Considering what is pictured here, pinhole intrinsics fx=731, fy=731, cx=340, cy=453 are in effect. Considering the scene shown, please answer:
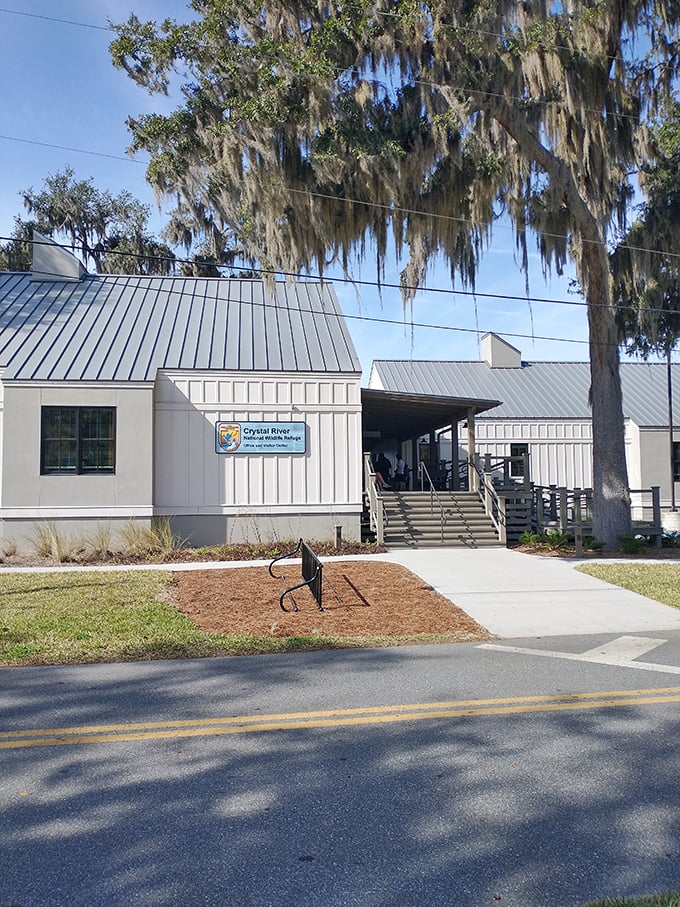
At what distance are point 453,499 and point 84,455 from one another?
9.60 metres

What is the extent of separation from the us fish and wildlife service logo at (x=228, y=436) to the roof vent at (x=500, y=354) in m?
21.3

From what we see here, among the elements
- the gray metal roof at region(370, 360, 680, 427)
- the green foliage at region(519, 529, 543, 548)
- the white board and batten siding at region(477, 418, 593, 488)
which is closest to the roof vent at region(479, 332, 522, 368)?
the gray metal roof at region(370, 360, 680, 427)

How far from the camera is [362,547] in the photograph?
17.5 metres

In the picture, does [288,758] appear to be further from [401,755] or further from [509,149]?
[509,149]

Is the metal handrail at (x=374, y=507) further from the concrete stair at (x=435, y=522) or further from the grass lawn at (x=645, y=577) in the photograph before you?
the grass lawn at (x=645, y=577)

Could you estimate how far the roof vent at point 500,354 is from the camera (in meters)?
36.7

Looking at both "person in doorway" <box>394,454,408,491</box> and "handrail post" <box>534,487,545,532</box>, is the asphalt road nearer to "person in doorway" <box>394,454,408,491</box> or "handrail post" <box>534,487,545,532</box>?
"handrail post" <box>534,487,545,532</box>

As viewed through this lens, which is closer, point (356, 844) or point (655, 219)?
point (356, 844)

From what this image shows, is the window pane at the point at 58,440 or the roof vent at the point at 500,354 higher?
the roof vent at the point at 500,354

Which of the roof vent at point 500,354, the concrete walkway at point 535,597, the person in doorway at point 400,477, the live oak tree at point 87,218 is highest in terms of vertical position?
the live oak tree at point 87,218

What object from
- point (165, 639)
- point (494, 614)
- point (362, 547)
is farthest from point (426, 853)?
point (362, 547)

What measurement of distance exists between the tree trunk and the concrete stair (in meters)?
2.84

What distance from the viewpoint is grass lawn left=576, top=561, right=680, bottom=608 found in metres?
10.8

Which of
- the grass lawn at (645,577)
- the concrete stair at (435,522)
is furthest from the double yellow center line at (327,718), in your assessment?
the concrete stair at (435,522)
